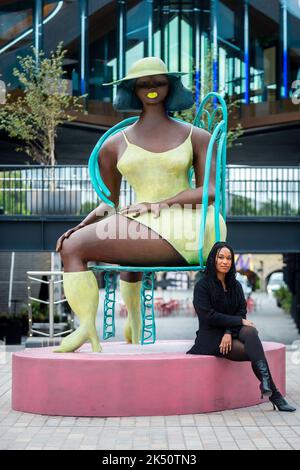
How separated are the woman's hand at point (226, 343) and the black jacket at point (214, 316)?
8 centimetres

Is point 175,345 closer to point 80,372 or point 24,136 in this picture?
point 80,372

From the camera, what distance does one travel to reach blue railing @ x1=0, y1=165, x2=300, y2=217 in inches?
703

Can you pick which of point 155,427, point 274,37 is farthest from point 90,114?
point 155,427

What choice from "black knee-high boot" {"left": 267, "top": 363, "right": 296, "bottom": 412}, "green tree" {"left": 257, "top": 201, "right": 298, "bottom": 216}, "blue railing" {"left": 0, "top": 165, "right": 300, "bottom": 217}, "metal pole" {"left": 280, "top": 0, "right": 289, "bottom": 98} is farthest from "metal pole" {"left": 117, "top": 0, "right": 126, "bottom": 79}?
"black knee-high boot" {"left": 267, "top": 363, "right": 296, "bottom": 412}

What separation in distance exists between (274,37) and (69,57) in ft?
22.5

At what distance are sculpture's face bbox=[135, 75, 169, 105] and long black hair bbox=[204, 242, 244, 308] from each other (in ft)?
5.08

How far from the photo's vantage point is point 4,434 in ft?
21.5

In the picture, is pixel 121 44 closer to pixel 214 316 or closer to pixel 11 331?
pixel 11 331

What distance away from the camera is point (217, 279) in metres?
7.32

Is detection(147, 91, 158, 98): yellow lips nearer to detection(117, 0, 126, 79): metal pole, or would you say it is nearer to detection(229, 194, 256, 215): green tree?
detection(229, 194, 256, 215): green tree

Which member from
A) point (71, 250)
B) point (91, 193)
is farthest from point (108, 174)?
point (91, 193)

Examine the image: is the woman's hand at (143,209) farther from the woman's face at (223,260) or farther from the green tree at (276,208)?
the green tree at (276,208)

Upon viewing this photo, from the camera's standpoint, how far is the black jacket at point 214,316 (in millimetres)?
7160

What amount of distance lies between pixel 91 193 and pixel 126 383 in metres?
11.5
